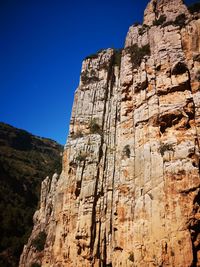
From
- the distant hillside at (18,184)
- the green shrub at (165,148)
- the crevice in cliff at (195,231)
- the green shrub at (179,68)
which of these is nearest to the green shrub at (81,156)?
the green shrub at (165,148)

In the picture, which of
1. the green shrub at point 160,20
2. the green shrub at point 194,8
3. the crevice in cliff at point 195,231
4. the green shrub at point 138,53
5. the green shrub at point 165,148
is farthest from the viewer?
Result: the green shrub at point 160,20

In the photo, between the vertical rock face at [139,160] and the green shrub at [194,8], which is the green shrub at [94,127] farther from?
the green shrub at [194,8]

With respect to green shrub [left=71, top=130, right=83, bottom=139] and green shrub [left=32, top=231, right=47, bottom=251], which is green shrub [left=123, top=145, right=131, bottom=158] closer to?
green shrub [left=71, top=130, right=83, bottom=139]

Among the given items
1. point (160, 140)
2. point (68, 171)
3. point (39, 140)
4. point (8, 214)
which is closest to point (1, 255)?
point (8, 214)

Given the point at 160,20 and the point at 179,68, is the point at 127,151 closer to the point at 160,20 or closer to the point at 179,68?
the point at 179,68

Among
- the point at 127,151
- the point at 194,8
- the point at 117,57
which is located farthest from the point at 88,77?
the point at 194,8

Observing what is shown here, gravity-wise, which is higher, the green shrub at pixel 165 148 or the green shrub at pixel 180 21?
the green shrub at pixel 180 21

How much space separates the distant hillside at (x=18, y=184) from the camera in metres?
45.7

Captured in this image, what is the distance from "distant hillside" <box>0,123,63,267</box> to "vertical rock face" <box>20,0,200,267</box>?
23.5 metres

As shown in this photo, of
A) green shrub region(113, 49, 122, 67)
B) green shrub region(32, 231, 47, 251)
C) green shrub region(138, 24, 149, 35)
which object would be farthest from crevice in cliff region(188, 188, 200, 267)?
green shrub region(32, 231, 47, 251)

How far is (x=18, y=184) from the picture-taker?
205 feet

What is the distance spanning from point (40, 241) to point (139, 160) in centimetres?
2264

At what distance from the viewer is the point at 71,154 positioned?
933 inches

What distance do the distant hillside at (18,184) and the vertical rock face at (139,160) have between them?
926 inches
